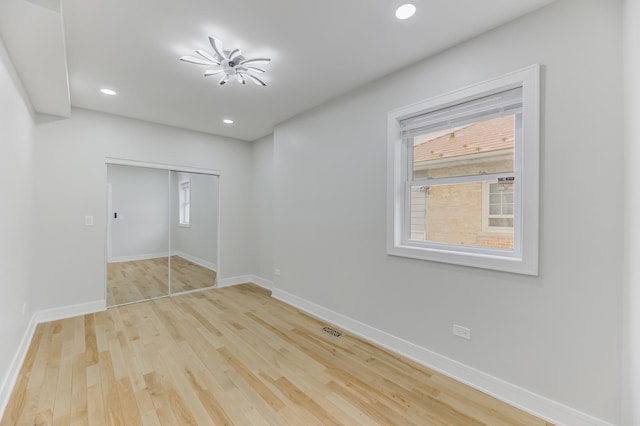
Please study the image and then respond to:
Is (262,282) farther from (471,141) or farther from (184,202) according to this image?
(471,141)

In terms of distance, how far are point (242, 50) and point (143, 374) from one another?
9.38ft

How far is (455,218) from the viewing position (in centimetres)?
238

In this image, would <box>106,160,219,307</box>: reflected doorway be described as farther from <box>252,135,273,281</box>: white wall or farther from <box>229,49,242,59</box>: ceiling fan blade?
<box>229,49,242,59</box>: ceiling fan blade

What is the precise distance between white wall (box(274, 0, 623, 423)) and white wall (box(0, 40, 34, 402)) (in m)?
2.93

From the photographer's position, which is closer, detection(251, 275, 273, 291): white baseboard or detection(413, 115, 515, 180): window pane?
detection(413, 115, 515, 180): window pane

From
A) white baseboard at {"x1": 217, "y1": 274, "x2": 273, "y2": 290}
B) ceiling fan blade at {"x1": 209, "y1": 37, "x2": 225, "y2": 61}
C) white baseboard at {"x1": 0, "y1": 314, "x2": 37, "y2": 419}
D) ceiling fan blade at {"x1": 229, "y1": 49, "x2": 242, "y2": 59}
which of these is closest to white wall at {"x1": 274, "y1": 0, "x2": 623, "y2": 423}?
ceiling fan blade at {"x1": 229, "y1": 49, "x2": 242, "y2": 59}

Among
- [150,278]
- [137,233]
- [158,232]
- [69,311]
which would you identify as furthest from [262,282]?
[69,311]

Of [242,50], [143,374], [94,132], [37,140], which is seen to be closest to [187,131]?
[94,132]

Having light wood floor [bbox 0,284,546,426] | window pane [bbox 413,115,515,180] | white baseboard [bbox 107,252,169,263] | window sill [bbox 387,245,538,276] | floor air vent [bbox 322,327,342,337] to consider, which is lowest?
light wood floor [bbox 0,284,546,426]

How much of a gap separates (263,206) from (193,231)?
1.27 meters

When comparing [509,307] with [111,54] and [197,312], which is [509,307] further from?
[111,54]

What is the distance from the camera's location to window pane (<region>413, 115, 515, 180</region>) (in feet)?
6.87

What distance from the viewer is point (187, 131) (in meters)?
4.49

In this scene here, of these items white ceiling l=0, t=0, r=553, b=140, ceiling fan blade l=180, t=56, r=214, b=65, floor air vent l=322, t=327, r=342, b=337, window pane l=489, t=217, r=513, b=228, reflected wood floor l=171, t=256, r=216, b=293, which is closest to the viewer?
white ceiling l=0, t=0, r=553, b=140
